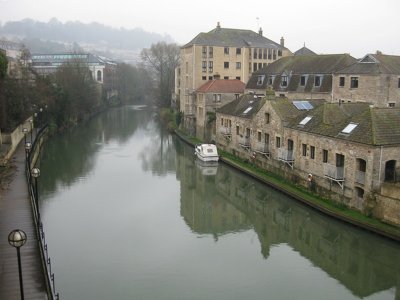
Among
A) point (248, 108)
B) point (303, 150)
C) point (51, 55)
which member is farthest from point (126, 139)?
point (51, 55)

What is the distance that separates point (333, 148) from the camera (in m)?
23.2

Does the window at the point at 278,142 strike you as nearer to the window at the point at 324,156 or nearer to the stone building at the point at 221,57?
the window at the point at 324,156

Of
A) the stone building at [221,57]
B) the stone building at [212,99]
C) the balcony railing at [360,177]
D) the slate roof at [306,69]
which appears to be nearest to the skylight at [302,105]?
the slate roof at [306,69]

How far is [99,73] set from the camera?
10206cm

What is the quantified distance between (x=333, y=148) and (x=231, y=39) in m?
33.6

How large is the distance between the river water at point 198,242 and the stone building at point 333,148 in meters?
1.59

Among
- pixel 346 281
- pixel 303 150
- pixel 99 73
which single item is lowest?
pixel 346 281

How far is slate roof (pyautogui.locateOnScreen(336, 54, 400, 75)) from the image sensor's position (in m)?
32.7

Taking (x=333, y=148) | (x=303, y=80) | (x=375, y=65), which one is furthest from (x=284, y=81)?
(x=333, y=148)

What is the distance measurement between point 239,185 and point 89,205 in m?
9.80

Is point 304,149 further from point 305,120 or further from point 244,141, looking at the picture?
point 244,141

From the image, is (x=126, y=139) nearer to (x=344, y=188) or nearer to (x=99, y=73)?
(x=344, y=188)

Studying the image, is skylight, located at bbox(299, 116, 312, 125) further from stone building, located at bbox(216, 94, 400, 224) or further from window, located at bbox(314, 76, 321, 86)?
window, located at bbox(314, 76, 321, 86)

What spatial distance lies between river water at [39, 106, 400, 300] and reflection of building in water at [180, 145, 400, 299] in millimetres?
49
